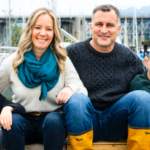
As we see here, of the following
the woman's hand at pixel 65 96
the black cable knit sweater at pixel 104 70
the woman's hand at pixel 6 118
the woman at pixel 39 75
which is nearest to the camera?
the woman's hand at pixel 6 118

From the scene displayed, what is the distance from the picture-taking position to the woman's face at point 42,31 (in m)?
1.71

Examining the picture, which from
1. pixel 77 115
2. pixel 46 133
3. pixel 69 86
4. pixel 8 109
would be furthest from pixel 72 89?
pixel 8 109

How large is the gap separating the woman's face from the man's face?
0.45m

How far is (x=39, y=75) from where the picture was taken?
5.45 feet

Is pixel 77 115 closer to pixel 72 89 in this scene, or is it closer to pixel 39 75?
pixel 72 89

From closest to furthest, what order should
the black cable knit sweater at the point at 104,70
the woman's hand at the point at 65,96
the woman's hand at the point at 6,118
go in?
1. the woman's hand at the point at 6,118
2. the woman's hand at the point at 65,96
3. the black cable knit sweater at the point at 104,70

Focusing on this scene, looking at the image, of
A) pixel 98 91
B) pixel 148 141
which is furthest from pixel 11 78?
pixel 148 141

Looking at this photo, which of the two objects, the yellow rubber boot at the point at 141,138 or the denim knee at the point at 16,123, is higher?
the denim knee at the point at 16,123

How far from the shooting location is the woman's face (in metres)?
1.71

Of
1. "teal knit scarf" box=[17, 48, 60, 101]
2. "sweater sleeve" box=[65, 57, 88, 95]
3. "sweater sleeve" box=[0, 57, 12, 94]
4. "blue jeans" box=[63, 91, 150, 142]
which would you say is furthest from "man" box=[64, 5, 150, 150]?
"sweater sleeve" box=[0, 57, 12, 94]

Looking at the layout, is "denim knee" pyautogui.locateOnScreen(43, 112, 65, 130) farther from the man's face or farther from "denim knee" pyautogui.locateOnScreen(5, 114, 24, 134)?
the man's face

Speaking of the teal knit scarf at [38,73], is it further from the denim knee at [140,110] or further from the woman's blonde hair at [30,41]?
the denim knee at [140,110]

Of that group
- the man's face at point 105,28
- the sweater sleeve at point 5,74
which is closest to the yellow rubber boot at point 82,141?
the sweater sleeve at point 5,74

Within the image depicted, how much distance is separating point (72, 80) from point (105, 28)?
578 millimetres
